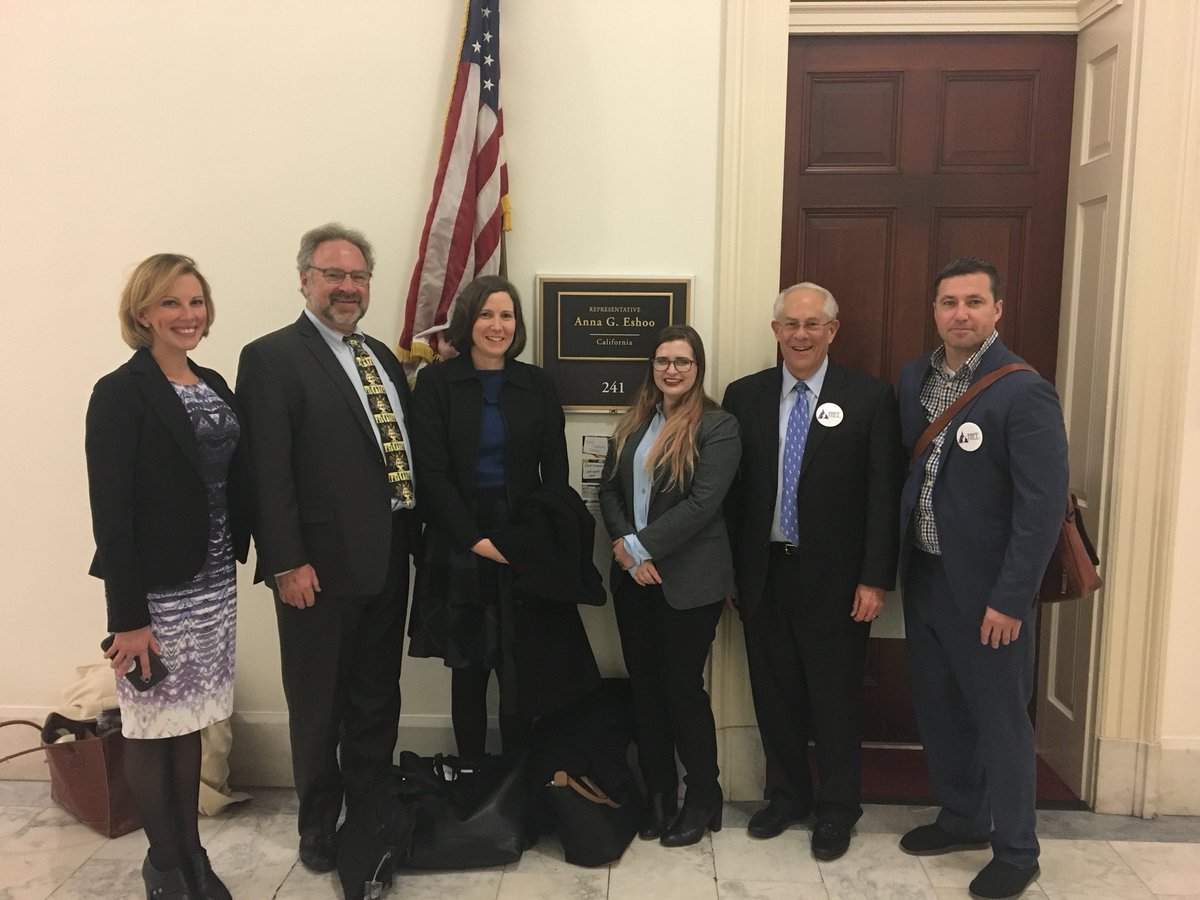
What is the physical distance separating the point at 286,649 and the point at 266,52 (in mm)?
1931

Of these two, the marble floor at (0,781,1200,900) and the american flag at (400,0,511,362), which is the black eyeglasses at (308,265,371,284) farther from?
the marble floor at (0,781,1200,900)

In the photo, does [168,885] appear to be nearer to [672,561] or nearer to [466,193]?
[672,561]

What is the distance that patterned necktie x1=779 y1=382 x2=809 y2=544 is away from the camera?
2.55 meters

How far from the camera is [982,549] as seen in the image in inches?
90.4

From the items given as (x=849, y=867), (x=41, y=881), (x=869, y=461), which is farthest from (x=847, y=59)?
(x=41, y=881)

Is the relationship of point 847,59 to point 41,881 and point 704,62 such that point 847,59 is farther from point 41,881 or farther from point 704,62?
point 41,881

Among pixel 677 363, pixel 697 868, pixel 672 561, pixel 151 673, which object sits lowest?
pixel 697 868

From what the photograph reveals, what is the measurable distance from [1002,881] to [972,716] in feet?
1.43

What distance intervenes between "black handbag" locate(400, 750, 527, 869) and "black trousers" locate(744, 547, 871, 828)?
81 centimetres

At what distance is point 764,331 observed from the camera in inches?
111

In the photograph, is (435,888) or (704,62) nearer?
(435,888)

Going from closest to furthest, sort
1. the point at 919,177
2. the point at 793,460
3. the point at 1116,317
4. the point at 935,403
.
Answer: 1. the point at 935,403
2. the point at 793,460
3. the point at 1116,317
4. the point at 919,177

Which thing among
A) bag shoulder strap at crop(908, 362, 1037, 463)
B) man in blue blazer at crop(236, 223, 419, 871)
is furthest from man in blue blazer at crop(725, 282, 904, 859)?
man in blue blazer at crop(236, 223, 419, 871)

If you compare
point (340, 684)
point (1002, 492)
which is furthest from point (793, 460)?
point (340, 684)
